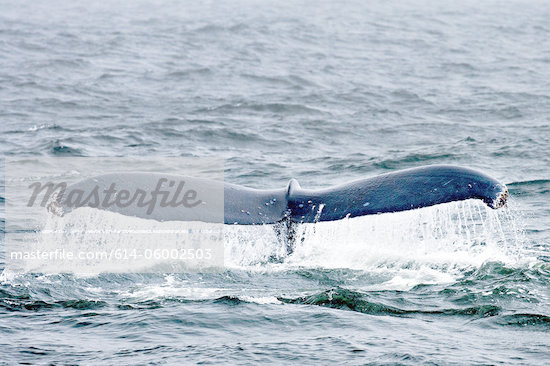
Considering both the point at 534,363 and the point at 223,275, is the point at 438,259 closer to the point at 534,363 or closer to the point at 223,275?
the point at 223,275

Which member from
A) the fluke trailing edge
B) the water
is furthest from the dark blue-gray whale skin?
the water

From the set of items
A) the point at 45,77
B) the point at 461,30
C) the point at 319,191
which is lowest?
the point at 319,191

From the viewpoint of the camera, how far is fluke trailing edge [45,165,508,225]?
7.69 meters

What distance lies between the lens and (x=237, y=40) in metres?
31.2

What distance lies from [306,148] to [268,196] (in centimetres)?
897

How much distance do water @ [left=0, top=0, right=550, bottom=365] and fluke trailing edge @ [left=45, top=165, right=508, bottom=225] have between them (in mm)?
272

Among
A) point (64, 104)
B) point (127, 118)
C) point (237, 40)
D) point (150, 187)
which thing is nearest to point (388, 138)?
point (127, 118)

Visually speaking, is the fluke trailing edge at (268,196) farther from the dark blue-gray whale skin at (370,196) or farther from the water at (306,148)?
the water at (306,148)

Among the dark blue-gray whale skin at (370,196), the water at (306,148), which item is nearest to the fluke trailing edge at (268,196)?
the dark blue-gray whale skin at (370,196)

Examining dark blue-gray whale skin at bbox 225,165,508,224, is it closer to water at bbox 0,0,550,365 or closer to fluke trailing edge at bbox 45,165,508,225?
fluke trailing edge at bbox 45,165,508,225

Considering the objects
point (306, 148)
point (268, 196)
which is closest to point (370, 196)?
point (268, 196)

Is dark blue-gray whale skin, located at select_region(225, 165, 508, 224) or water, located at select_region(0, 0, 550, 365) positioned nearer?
dark blue-gray whale skin, located at select_region(225, 165, 508, 224)

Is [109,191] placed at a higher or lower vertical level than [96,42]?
lower

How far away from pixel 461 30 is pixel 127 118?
18694 millimetres
